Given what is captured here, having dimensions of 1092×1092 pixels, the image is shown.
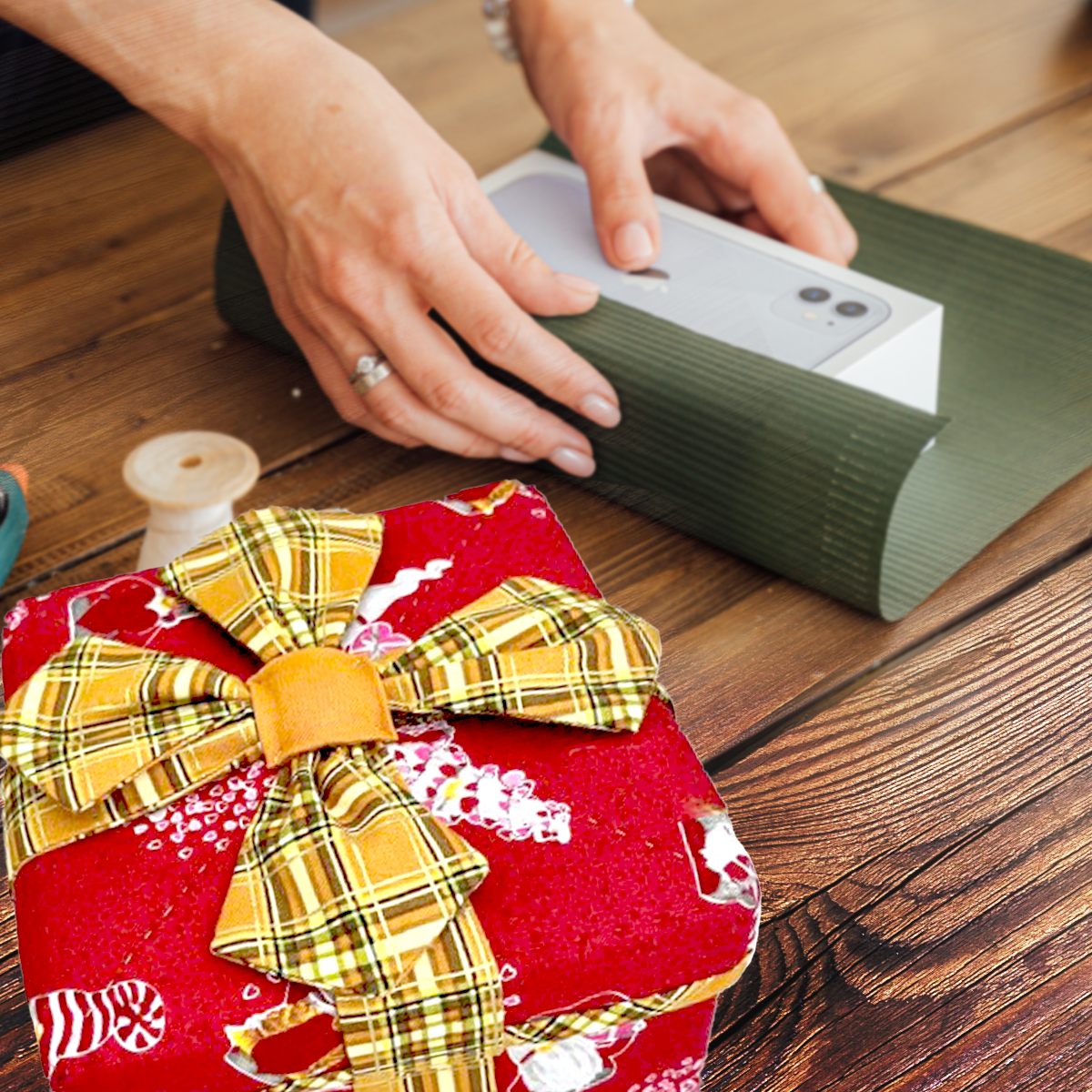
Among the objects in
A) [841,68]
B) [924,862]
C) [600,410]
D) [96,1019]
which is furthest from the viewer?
[841,68]

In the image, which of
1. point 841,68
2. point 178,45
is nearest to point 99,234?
point 178,45

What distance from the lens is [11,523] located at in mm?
463

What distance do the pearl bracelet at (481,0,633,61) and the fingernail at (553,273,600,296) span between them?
0.25 meters

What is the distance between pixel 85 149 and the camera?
1.78 feet

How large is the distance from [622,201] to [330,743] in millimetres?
334

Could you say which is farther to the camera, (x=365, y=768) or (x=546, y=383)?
(x=546, y=383)

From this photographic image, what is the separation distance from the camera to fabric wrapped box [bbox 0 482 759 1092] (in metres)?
0.28

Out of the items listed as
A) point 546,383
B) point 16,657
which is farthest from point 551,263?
point 16,657

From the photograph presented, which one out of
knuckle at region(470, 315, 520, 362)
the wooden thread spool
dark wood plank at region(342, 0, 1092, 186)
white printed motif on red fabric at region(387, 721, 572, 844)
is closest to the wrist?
dark wood plank at region(342, 0, 1092, 186)

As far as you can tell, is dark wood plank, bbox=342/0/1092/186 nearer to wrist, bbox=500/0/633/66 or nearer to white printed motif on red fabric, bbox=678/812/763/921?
wrist, bbox=500/0/633/66

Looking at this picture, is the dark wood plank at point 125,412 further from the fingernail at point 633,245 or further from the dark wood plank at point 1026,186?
the dark wood plank at point 1026,186

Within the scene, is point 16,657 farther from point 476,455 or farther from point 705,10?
point 705,10

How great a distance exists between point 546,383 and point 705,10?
21.8 inches

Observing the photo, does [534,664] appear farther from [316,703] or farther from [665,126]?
[665,126]
